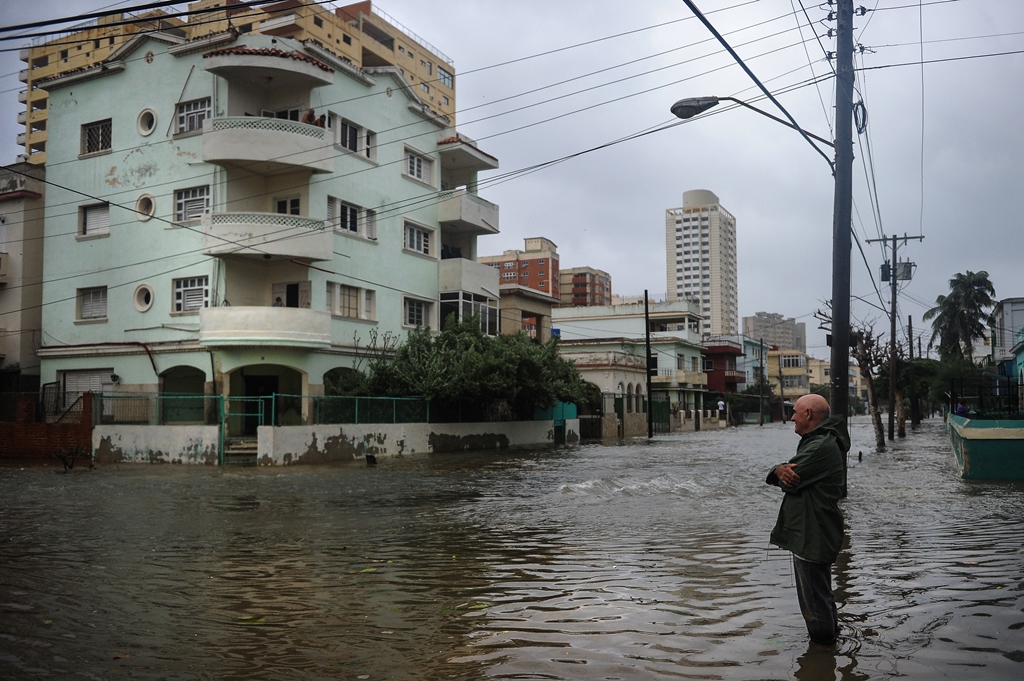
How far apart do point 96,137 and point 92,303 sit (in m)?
6.41

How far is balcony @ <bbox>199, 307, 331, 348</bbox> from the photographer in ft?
93.0

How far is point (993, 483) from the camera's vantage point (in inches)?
700

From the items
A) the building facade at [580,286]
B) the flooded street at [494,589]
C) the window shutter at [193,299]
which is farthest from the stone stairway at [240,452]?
the building facade at [580,286]

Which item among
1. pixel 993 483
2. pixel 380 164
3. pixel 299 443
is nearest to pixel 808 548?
pixel 993 483

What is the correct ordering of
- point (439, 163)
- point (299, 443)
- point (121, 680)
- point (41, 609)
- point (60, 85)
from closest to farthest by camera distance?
point (121, 680) < point (41, 609) < point (299, 443) < point (60, 85) < point (439, 163)

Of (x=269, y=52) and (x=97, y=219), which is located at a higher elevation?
(x=269, y=52)

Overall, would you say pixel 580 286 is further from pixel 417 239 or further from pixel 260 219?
Result: pixel 260 219

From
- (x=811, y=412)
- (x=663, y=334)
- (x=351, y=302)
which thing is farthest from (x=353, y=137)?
(x=663, y=334)

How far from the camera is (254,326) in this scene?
28.5m

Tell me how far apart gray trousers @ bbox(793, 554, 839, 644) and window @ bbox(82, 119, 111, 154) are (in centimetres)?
3310

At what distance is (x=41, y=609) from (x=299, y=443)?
19457 mm

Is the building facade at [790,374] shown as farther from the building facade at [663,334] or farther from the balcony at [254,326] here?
the balcony at [254,326]

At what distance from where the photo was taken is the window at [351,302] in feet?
104

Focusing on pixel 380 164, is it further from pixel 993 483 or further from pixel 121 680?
pixel 121 680
